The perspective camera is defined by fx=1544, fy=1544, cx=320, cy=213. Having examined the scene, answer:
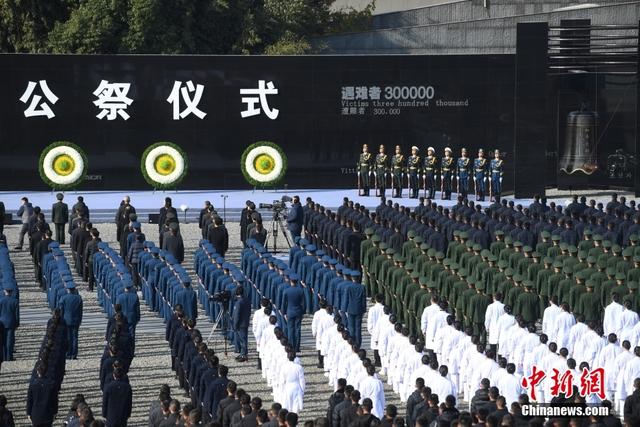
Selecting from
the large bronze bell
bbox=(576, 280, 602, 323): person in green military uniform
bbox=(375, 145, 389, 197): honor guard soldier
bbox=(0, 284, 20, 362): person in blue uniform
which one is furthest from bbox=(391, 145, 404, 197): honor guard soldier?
bbox=(0, 284, 20, 362): person in blue uniform

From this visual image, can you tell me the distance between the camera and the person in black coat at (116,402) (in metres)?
19.1

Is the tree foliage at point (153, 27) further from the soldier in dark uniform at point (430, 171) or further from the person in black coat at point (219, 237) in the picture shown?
the person in black coat at point (219, 237)

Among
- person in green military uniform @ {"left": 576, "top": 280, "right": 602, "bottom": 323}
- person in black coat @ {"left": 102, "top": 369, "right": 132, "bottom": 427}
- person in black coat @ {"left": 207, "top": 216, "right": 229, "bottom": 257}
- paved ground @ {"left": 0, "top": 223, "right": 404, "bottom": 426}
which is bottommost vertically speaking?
paved ground @ {"left": 0, "top": 223, "right": 404, "bottom": 426}

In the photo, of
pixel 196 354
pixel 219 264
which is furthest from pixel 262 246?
pixel 196 354

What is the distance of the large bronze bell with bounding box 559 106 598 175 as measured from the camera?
39.4 m

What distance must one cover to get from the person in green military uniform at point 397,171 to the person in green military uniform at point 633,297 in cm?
1618

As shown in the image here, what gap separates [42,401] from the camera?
1898 cm

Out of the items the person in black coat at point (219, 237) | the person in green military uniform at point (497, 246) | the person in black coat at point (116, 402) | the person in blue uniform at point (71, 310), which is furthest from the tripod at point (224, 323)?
the person in green military uniform at point (497, 246)

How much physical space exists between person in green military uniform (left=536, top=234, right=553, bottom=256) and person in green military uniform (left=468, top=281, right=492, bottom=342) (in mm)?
4087

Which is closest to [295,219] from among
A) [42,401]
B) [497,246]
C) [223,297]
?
[497,246]

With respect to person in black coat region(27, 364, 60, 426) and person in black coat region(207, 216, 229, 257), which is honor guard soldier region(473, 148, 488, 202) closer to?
person in black coat region(207, 216, 229, 257)

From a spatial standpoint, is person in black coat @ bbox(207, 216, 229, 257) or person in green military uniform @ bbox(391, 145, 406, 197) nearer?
person in black coat @ bbox(207, 216, 229, 257)

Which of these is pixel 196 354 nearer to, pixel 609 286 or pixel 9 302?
pixel 9 302

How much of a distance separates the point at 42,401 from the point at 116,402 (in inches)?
35.6
